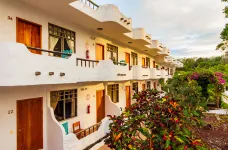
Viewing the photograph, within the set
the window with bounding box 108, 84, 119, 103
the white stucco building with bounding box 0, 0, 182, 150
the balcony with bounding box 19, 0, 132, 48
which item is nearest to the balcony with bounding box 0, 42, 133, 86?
the white stucco building with bounding box 0, 0, 182, 150

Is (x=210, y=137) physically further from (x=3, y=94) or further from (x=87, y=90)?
(x=3, y=94)

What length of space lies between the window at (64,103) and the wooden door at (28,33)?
2596 millimetres

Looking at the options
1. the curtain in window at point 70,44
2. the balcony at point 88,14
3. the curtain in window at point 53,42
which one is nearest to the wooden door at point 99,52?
the balcony at point 88,14

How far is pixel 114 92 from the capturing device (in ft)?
55.2

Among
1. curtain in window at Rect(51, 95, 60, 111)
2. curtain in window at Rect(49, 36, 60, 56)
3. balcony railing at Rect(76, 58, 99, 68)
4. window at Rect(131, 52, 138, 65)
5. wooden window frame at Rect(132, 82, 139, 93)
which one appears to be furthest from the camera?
wooden window frame at Rect(132, 82, 139, 93)

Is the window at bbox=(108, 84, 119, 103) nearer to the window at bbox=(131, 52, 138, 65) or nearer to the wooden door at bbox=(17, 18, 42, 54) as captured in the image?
the window at bbox=(131, 52, 138, 65)

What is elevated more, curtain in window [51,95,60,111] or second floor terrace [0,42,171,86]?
second floor terrace [0,42,171,86]

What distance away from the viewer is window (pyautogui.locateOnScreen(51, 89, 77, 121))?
9734mm

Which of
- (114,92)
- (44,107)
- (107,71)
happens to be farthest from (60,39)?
(114,92)

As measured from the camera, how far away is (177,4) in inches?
582

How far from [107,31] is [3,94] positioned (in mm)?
8148

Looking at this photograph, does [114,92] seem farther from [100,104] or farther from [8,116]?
[8,116]

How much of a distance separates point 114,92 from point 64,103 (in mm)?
6940

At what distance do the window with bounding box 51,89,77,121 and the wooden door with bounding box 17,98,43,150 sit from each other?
1.03 m
